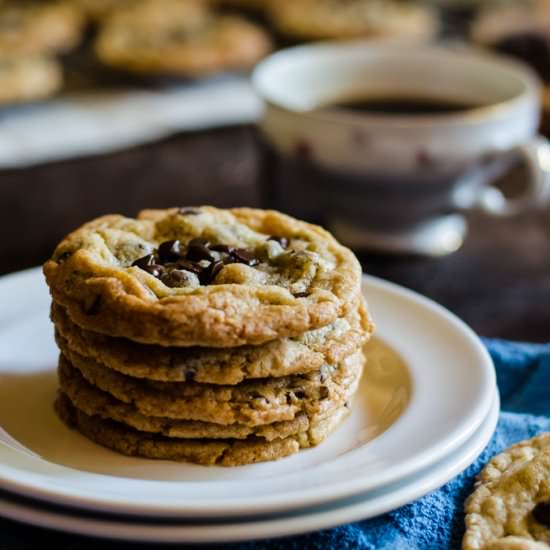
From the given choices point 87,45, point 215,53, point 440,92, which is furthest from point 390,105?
point 87,45

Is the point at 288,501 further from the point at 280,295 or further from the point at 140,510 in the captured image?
the point at 280,295

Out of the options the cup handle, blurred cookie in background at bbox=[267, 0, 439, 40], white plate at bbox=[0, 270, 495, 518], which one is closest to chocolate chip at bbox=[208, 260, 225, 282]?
white plate at bbox=[0, 270, 495, 518]

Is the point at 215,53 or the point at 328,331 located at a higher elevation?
the point at 328,331

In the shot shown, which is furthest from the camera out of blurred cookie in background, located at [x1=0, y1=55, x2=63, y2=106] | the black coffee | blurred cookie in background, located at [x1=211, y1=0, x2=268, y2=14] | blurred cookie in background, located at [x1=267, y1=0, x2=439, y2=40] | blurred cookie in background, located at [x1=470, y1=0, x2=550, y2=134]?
blurred cookie in background, located at [x1=211, y1=0, x2=268, y2=14]

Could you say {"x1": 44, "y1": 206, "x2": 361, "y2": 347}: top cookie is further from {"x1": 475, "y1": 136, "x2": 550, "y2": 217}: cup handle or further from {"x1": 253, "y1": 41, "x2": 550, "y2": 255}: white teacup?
{"x1": 475, "y1": 136, "x2": 550, "y2": 217}: cup handle

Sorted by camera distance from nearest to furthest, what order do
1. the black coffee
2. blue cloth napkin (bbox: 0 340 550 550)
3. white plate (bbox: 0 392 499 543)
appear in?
white plate (bbox: 0 392 499 543)
blue cloth napkin (bbox: 0 340 550 550)
the black coffee
